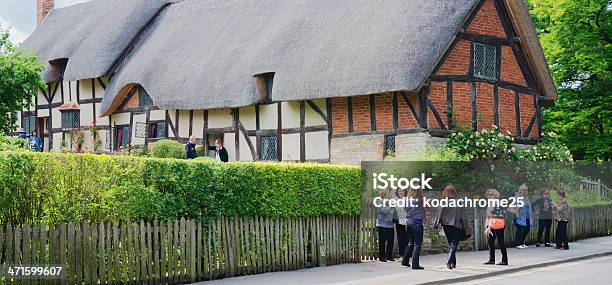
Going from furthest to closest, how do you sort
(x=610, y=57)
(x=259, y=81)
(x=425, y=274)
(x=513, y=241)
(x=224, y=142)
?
(x=610, y=57) → (x=224, y=142) → (x=259, y=81) → (x=513, y=241) → (x=425, y=274)

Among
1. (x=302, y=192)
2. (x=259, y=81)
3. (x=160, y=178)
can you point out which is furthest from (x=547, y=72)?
(x=160, y=178)

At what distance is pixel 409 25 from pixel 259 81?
5553mm

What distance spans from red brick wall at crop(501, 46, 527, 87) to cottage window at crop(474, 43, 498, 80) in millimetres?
458

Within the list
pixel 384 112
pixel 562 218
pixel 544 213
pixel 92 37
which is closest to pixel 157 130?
pixel 92 37

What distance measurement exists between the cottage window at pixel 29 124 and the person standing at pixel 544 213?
2326 cm

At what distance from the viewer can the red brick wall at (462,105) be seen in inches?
984

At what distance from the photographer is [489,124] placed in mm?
25906

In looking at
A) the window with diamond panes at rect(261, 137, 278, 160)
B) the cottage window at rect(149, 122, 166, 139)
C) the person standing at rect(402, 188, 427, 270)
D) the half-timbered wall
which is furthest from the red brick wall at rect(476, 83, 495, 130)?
the cottage window at rect(149, 122, 166, 139)

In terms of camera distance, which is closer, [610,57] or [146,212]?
[146,212]

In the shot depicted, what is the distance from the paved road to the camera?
14789 mm

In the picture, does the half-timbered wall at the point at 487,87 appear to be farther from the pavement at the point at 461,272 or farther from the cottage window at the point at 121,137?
the cottage window at the point at 121,137

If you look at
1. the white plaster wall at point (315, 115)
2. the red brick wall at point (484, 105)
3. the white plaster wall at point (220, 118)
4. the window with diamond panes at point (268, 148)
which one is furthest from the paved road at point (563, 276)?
the white plaster wall at point (220, 118)

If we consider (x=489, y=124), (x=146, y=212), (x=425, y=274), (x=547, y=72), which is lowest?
(x=425, y=274)

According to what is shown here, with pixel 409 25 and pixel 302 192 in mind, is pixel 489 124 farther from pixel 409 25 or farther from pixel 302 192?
pixel 302 192
